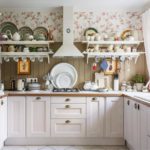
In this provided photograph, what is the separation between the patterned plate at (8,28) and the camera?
14.8ft

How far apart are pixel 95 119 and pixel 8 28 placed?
84.1 inches

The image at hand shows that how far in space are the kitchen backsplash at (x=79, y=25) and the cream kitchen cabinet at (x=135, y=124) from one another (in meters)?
0.99

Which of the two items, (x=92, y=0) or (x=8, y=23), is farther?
(x=8, y=23)

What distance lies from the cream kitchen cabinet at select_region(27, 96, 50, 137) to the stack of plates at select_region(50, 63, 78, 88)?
24.4 inches

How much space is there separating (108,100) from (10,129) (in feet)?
5.04

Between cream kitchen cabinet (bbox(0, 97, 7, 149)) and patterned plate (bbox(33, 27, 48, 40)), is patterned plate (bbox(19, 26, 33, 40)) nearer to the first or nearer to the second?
patterned plate (bbox(33, 27, 48, 40))

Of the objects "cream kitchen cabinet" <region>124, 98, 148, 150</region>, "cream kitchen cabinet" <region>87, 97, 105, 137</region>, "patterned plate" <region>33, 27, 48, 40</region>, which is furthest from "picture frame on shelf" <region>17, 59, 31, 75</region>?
"cream kitchen cabinet" <region>124, 98, 148, 150</region>

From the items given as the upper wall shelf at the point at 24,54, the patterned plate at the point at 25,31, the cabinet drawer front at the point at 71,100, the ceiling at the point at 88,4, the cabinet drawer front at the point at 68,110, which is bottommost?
the cabinet drawer front at the point at 68,110

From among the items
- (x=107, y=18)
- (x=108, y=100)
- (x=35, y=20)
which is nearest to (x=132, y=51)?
(x=107, y=18)

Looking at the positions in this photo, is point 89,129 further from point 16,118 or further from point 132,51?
point 132,51

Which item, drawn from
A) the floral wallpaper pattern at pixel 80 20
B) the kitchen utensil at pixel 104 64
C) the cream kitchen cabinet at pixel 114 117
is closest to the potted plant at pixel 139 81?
the kitchen utensil at pixel 104 64

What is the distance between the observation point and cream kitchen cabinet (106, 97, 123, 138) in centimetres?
395

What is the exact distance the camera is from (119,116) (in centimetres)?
396

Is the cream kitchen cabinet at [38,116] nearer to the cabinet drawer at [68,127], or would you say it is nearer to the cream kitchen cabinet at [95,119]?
the cabinet drawer at [68,127]
